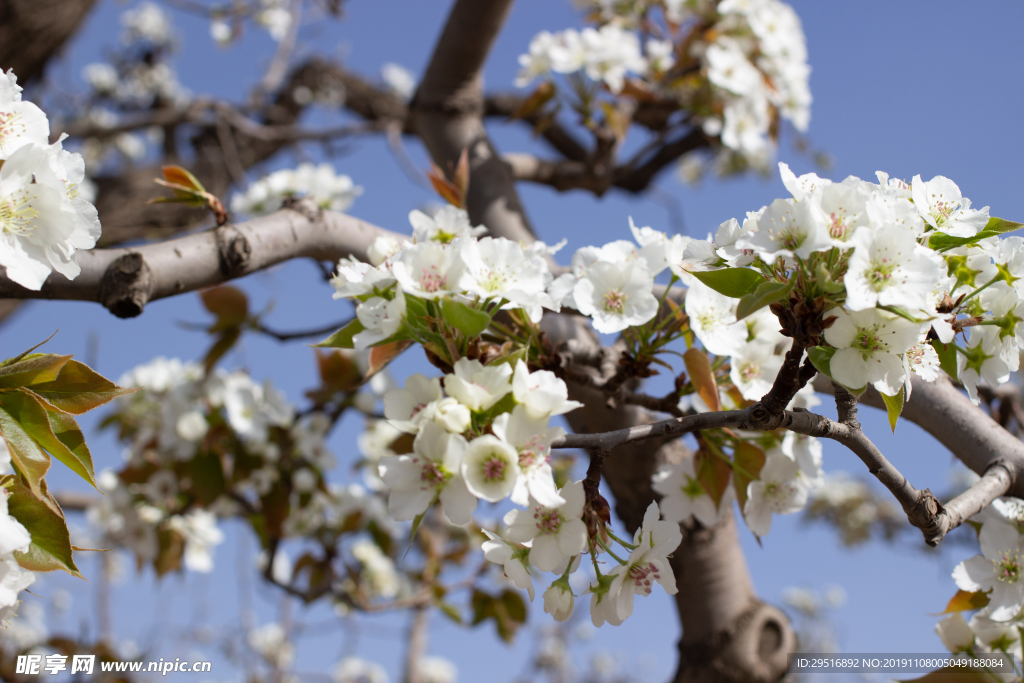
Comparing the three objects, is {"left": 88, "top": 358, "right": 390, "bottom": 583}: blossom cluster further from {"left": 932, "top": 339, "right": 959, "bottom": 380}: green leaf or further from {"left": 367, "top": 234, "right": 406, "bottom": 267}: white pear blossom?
{"left": 932, "top": 339, "right": 959, "bottom": 380}: green leaf

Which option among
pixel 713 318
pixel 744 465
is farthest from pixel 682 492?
pixel 713 318

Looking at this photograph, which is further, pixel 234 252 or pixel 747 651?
pixel 747 651

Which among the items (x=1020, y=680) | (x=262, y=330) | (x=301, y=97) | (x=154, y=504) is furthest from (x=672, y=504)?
(x=301, y=97)

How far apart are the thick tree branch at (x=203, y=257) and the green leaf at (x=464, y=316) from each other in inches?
22.0

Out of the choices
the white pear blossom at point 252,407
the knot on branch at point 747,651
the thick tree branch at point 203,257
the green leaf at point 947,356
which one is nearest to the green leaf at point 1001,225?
the green leaf at point 947,356

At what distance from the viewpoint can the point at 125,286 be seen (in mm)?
990

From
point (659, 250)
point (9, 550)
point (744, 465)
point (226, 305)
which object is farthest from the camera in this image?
point (226, 305)

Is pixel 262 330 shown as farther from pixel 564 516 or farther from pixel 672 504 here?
pixel 564 516

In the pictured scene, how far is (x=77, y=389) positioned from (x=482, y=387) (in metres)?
0.49

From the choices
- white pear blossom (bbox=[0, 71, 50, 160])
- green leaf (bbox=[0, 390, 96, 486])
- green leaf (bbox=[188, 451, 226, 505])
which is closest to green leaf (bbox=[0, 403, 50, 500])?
green leaf (bbox=[0, 390, 96, 486])

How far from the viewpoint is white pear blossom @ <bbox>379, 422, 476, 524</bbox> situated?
2.08 feet

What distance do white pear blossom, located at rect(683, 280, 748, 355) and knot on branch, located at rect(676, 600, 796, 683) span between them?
97 centimetres

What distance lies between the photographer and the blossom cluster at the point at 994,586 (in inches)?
36.8

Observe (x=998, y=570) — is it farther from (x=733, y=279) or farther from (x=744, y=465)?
(x=733, y=279)
